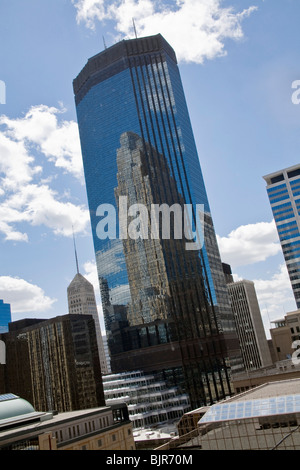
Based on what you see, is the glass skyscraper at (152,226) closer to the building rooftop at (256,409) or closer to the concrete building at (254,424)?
the concrete building at (254,424)

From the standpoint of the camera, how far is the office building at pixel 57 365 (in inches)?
5281

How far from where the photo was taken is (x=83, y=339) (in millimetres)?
139500

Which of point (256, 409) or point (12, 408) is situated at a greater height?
point (12, 408)

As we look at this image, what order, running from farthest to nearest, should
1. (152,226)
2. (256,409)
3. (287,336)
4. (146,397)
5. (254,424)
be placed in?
(152,226)
(287,336)
(146,397)
(256,409)
(254,424)

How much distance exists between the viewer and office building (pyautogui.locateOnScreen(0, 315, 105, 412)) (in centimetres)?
13412

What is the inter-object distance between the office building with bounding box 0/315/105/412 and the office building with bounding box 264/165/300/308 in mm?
84123

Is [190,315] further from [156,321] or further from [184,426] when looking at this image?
[184,426]

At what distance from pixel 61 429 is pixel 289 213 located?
142m

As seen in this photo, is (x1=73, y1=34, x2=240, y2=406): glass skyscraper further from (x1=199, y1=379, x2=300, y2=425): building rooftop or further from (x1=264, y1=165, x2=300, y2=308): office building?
(x1=199, y1=379, x2=300, y2=425): building rooftop

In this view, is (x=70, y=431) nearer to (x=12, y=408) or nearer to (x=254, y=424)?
(x=12, y=408)

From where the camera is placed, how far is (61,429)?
53312 mm

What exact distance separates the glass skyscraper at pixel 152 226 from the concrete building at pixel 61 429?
7718 centimetres

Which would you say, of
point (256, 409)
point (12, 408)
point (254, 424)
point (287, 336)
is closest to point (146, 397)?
point (287, 336)
